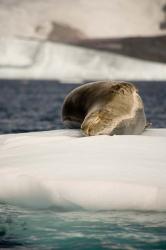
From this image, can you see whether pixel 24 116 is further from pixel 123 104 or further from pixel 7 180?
pixel 7 180

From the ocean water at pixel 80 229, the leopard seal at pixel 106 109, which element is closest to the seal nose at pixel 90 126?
the leopard seal at pixel 106 109

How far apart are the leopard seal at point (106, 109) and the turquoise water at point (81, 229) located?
2.27 metres

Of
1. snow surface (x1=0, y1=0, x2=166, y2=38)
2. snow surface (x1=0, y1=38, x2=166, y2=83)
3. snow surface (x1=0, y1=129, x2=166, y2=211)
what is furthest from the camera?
snow surface (x1=0, y1=0, x2=166, y2=38)

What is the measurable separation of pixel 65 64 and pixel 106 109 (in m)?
55.2

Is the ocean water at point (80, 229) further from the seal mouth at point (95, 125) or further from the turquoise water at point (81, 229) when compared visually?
the seal mouth at point (95, 125)

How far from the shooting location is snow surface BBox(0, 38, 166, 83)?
6244cm

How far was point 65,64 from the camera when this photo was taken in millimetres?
63344

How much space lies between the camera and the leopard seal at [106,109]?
8.23 m

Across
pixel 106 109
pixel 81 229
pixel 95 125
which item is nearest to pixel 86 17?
pixel 106 109

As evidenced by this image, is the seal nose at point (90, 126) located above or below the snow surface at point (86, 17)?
above

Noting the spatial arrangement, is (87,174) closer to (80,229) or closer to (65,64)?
(80,229)

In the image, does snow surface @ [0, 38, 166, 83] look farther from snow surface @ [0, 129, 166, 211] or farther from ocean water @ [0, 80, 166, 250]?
ocean water @ [0, 80, 166, 250]

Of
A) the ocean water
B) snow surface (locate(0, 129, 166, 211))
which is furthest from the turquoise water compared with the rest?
snow surface (locate(0, 129, 166, 211))

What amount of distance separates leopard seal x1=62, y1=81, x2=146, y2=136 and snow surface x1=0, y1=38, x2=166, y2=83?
52.1 meters
